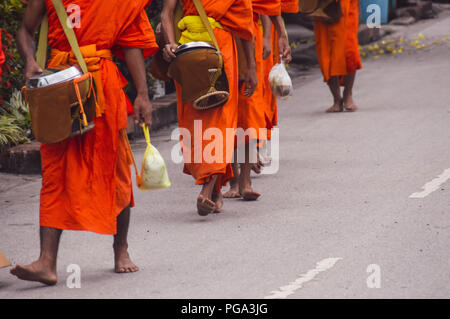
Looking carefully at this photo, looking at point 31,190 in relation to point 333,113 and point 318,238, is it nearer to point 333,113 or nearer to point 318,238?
point 318,238

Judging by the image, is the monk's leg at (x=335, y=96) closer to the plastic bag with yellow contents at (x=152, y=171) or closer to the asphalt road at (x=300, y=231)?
the asphalt road at (x=300, y=231)

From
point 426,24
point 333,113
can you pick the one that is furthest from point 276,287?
point 426,24

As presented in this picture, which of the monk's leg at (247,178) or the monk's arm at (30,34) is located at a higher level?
the monk's arm at (30,34)

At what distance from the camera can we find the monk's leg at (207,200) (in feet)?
22.6

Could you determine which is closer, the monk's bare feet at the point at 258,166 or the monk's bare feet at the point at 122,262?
the monk's bare feet at the point at 122,262

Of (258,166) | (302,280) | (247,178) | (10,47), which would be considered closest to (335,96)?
(258,166)

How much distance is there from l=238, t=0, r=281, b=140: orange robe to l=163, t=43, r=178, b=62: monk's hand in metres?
1.04

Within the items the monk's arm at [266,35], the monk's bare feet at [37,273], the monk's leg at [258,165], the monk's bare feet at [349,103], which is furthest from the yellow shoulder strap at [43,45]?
the monk's bare feet at [349,103]

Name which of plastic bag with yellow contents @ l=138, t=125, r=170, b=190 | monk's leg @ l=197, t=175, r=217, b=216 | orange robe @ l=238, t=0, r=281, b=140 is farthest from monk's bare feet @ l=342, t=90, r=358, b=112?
plastic bag with yellow contents @ l=138, t=125, r=170, b=190

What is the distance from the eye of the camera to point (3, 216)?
7617mm

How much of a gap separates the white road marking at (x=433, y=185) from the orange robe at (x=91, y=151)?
292 cm

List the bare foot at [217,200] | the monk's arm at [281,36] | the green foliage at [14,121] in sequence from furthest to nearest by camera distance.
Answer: the green foliage at [14,121] < the monk's arm at [281,36] < the bare foot at [217,200]

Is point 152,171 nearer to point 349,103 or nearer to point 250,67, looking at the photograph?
point 250,67

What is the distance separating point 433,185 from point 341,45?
4.49m
